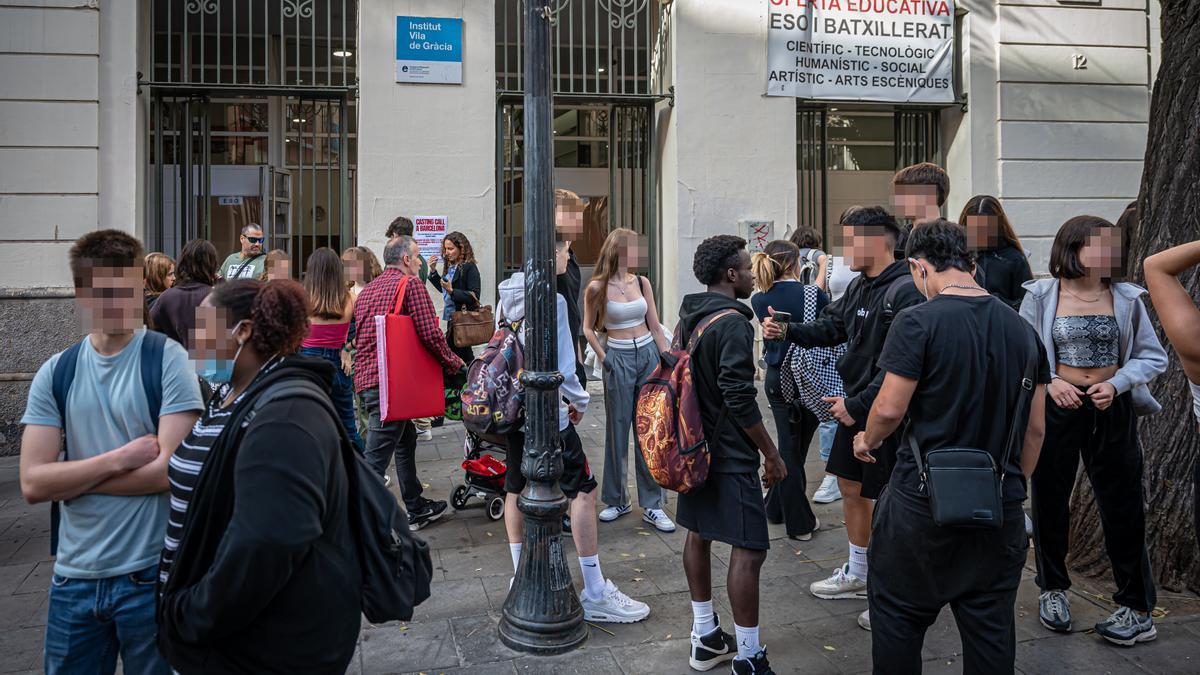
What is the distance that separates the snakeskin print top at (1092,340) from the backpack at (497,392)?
2.60 m

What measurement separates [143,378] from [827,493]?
16.5 feet

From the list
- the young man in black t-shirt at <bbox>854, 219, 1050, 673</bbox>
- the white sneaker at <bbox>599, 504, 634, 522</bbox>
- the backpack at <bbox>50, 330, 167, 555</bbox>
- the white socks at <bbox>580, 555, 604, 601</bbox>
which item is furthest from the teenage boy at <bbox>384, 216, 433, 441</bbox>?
the young man in black t-shirt at <bbox>854, 219, 1050, 673</bbox>

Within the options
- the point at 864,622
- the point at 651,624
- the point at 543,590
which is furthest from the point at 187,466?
the point at 864,622

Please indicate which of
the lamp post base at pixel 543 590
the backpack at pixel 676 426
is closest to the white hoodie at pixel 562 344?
the lamp post base at pixel 543 590

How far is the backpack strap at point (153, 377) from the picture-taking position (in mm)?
2746

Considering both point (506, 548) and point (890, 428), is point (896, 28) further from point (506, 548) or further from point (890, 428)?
point (890, 428)

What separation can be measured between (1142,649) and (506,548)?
3.41 metres

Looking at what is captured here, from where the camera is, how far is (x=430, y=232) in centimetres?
1018

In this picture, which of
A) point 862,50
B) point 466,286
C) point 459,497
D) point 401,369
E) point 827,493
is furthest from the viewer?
point 862,50

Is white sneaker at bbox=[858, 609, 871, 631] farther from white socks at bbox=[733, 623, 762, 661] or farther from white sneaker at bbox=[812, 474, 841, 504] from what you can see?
white sneaker at bbox=[812, 474, 841, 504]

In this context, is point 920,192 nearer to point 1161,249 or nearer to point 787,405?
point 1161,249

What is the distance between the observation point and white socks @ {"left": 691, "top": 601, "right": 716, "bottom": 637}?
13.2ft

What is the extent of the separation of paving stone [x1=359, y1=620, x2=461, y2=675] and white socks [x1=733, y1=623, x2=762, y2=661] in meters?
1.27

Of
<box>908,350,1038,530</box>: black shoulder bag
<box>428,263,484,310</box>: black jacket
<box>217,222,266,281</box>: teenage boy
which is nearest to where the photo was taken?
<box>908,350,1038,530</box>: black shoulder bag
